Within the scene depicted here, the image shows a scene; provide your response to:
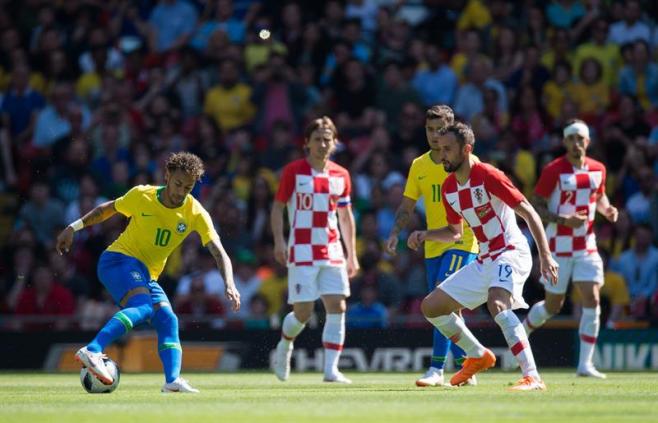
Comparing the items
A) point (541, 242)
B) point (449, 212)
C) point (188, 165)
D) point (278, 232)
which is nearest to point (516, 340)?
point (541, 242)

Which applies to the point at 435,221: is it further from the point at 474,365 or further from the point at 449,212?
the point at 474,365

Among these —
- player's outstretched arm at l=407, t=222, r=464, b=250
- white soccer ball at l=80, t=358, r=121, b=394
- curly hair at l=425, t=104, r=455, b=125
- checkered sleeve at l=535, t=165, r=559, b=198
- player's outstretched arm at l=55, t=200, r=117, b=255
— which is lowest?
white soccer ball at l=80, t=358, r=121, b=394

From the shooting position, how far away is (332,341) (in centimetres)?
1349

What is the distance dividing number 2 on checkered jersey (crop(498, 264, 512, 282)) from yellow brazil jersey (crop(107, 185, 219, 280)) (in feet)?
7.90

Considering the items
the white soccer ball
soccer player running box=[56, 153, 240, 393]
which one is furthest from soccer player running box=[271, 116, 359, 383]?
the white soccer ball

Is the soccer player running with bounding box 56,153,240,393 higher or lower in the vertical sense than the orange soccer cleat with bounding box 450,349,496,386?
higher

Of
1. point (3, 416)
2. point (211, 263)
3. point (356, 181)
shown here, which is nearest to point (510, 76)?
point (356, 181)

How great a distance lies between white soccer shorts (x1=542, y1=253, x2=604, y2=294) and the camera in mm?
14352

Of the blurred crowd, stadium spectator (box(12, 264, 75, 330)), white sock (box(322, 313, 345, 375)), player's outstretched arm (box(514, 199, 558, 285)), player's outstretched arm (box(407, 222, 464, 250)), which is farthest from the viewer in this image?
the blurred crowd

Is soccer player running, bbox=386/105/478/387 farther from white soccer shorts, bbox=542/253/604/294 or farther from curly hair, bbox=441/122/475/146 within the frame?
white soccer shorts, bbox=542/253/604/294

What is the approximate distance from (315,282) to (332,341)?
2.00ft

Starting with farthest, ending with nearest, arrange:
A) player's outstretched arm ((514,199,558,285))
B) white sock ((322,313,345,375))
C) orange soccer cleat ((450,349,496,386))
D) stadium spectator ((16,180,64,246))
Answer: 1. stadium spectator ((16,180,64,246))
2. white sock ((322,313,345,375))
3. orange soccer cleat ((450,349,496,386))
4. player's outstretched arm ((514,199,558,285))

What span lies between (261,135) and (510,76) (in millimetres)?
3731

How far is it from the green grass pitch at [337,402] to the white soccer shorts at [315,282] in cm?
86
